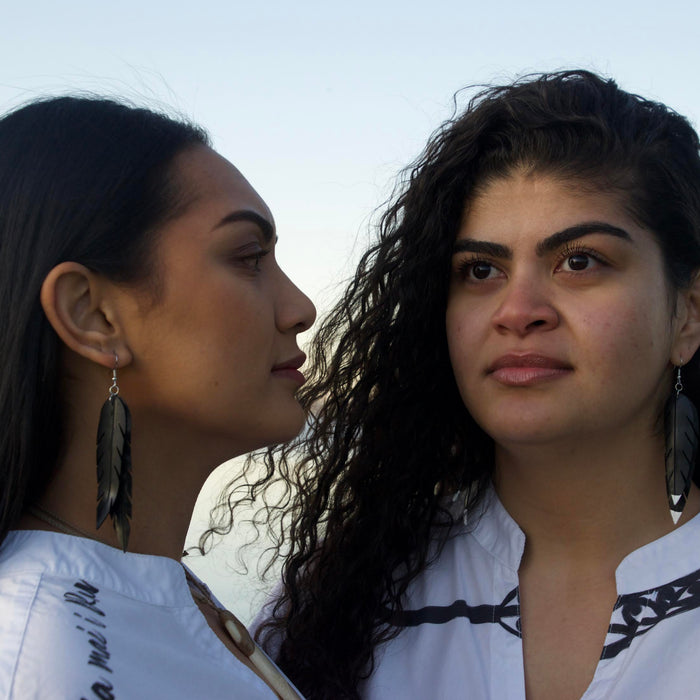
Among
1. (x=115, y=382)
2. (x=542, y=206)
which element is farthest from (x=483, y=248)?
(x=115, y=382)

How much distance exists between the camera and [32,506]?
181cm

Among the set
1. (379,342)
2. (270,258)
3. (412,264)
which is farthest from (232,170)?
(379,342)

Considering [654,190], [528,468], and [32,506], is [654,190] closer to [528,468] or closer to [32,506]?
[528,468]

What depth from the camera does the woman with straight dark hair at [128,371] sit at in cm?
170

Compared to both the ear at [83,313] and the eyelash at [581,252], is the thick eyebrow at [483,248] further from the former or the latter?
the ear at [83,313]

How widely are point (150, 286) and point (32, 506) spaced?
51cm

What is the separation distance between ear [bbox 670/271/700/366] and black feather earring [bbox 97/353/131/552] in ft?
4.95

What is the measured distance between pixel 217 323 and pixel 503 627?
3.78 feet

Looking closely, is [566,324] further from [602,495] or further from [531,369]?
[602,495]

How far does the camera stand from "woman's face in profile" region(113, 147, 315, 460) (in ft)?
6.22

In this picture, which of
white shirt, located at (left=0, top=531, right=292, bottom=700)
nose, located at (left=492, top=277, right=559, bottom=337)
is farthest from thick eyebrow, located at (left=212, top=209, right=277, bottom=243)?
white shirt, located at (left=0, top=531, right=292, bottom=700)

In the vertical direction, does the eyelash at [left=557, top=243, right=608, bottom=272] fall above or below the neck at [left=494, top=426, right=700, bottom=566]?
above

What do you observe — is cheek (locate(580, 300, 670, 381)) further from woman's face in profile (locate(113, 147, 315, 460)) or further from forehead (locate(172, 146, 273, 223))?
forehead (locate(172, 146, 273, 223))

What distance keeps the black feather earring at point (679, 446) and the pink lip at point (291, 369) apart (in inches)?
40.3
